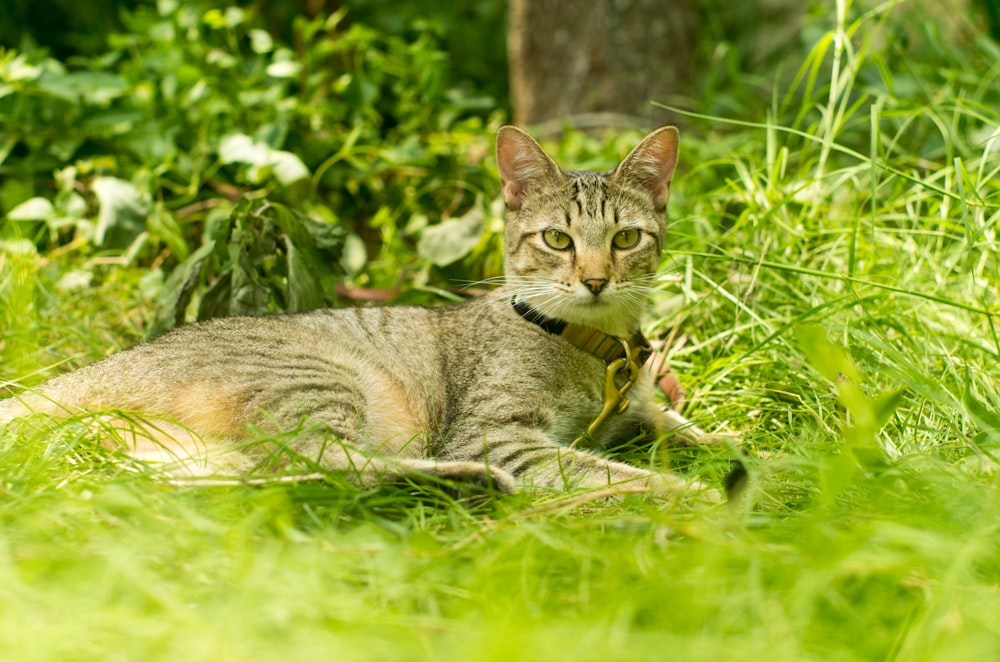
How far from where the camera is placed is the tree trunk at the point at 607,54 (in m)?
6.20

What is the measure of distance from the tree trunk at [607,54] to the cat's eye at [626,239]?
10.2ft

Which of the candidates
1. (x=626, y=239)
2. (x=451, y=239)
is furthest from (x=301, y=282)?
(x=626, y=239)

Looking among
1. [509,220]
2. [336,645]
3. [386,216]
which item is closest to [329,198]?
[386,216]

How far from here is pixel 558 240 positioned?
324 cm

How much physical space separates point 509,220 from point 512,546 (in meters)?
1.81

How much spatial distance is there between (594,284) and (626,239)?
34 centimetres

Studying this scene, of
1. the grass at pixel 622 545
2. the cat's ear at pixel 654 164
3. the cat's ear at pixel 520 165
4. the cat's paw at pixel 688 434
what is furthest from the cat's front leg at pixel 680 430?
the cat's ear at pixel 520 165

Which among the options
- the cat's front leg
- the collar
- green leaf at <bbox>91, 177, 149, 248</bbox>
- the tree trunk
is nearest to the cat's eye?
the collar

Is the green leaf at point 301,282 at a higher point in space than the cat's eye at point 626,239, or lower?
lower

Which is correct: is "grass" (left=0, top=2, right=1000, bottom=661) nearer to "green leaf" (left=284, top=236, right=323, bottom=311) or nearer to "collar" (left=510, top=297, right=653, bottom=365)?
"collar" (left=510, top=297, right=653, bottom=365)

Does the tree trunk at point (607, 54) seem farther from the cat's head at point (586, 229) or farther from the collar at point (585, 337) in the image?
the collar at point (585, 337)

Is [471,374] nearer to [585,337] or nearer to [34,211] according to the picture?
[585,337]

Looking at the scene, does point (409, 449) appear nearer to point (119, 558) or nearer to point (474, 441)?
point (474, 441)

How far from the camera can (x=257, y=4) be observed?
23.9ft
